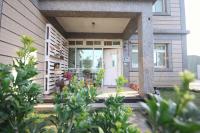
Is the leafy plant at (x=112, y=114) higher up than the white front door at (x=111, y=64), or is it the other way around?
the white front door at (x=111, y=64)

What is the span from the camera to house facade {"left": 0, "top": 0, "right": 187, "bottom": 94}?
15.2 ft

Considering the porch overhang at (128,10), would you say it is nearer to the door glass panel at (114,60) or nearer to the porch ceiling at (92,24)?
the porch ceiling at (92,24)

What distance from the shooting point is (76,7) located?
218 inches

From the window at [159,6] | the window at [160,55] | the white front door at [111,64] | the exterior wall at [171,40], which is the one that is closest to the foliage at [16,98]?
the exterior wall at [171,40]

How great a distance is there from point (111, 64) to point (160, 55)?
245cm

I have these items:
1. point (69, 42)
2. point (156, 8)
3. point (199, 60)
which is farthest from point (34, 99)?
point (199, 60)

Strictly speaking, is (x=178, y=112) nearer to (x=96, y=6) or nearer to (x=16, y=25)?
(x=16, y=25)

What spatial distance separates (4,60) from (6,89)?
2121 millimetres

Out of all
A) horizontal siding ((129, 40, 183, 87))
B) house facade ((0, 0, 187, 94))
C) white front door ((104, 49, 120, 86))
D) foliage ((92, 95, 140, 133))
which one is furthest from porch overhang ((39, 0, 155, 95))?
white front door ((104, 49, 120, 86))

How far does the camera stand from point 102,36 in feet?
31.2

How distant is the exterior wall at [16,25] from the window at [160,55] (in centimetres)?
577

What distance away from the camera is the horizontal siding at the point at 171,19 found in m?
9.13

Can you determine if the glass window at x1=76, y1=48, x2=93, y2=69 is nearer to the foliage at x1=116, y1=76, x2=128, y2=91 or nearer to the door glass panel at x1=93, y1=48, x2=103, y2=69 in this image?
the door glass panel at x1=93, y1=48, x2=103, y2=69

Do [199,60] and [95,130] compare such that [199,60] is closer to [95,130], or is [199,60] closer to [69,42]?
[69,42]
